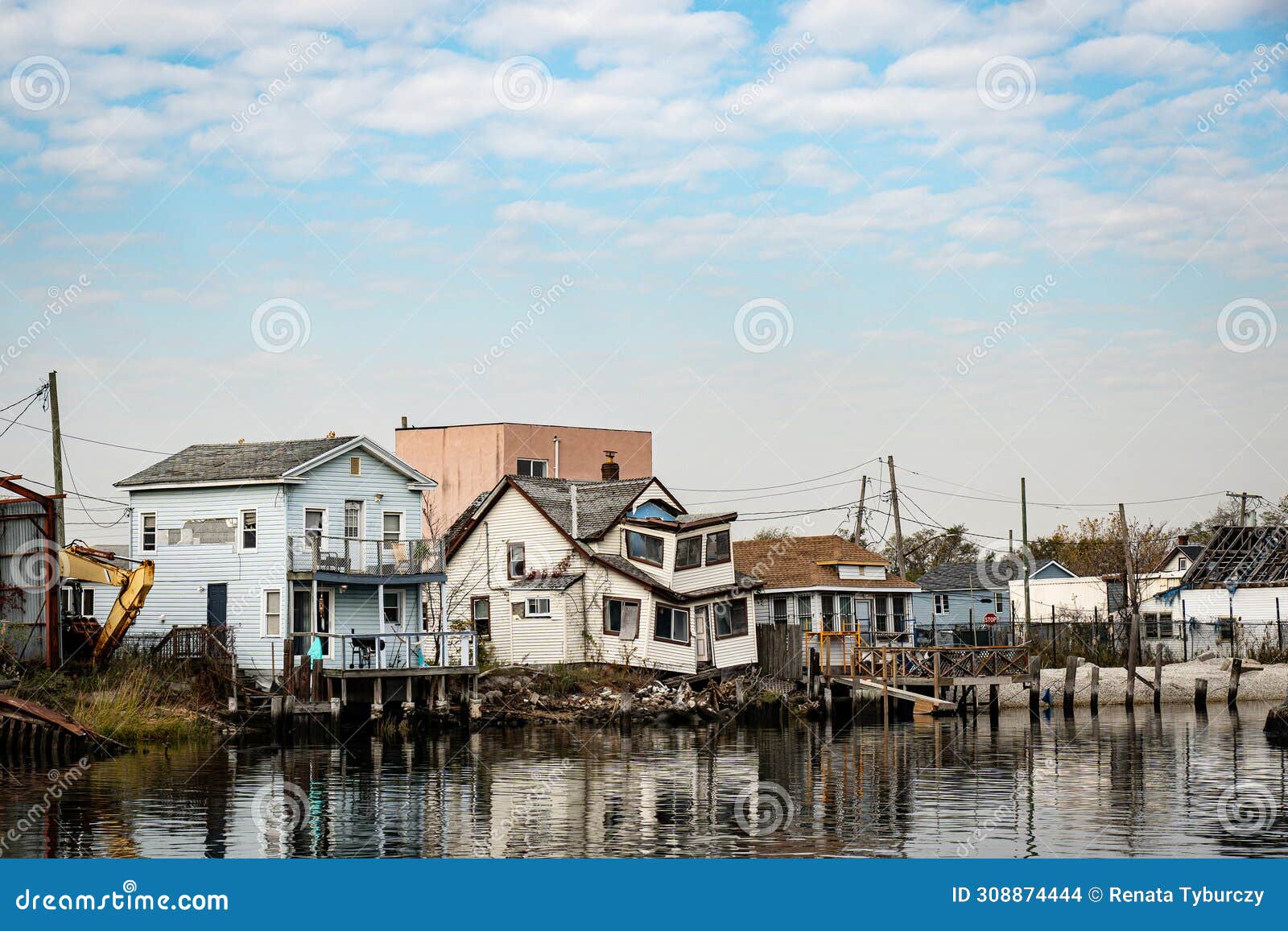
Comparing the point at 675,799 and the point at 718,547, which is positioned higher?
the point at 718,547

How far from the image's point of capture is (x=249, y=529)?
5303 centimetres

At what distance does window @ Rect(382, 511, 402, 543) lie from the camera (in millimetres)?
56094

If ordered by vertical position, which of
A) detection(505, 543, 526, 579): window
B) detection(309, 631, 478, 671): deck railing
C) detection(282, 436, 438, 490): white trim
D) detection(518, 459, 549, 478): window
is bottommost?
detection(309, 631, 478, 671): deck railing

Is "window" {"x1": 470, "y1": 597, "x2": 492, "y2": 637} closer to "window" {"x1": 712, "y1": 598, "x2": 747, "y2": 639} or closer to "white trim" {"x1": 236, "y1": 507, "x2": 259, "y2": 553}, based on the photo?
"window" {"x1": 712, "y1": 598, "x2": 747, "y2": 639}

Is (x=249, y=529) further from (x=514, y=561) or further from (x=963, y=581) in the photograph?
(x=963, y=581)

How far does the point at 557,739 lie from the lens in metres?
47.6

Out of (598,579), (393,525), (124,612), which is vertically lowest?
(124,612)

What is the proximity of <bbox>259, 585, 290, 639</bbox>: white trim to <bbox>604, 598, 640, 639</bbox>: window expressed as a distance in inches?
475

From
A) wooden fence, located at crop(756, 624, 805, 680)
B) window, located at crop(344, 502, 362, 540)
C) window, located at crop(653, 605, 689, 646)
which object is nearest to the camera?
window, located at crop(344, 502, 362, 540)

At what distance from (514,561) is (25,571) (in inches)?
726

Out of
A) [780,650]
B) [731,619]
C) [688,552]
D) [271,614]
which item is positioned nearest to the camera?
[271,614]

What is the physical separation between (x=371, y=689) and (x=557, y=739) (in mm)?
7716

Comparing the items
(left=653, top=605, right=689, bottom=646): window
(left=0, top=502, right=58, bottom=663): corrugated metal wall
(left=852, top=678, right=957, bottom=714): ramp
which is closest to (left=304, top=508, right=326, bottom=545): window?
(left=0, top=502, right=58, bottom=663): corrugated metal wall

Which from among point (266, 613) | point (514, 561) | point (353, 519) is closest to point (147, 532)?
point (266, 613)
